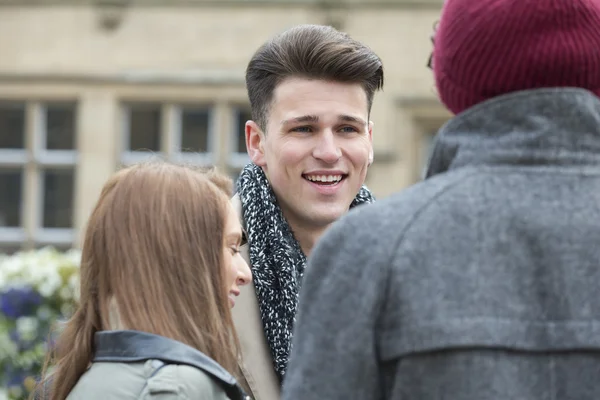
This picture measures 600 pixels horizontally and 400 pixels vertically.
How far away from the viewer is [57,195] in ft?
31.4

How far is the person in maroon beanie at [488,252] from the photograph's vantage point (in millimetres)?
1336

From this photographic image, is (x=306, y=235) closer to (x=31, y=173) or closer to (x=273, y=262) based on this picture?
(x=273, y=262)

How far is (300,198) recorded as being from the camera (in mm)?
2514

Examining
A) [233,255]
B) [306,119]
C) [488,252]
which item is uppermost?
[488,252]

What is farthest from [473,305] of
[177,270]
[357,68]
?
[357,68]

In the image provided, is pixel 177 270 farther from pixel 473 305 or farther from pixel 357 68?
pixel 357 68

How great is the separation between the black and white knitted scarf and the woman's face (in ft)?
0.88

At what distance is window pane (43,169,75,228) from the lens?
9.55 m

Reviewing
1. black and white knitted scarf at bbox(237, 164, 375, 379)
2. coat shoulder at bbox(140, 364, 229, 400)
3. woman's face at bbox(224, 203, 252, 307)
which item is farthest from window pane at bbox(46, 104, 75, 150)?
coat shoulder at bbox(140, 364, 229, 400)

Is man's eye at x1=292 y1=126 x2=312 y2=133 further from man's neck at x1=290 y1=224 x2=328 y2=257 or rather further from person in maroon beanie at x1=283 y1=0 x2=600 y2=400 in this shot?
person in maroon beanie at x1=283 y1=0 x2=600 y2=400

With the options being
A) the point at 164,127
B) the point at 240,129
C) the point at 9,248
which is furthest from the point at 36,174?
the point at 240,129

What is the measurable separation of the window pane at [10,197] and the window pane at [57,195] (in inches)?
8.1

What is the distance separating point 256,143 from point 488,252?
1.32m

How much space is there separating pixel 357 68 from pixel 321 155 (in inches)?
8.2
